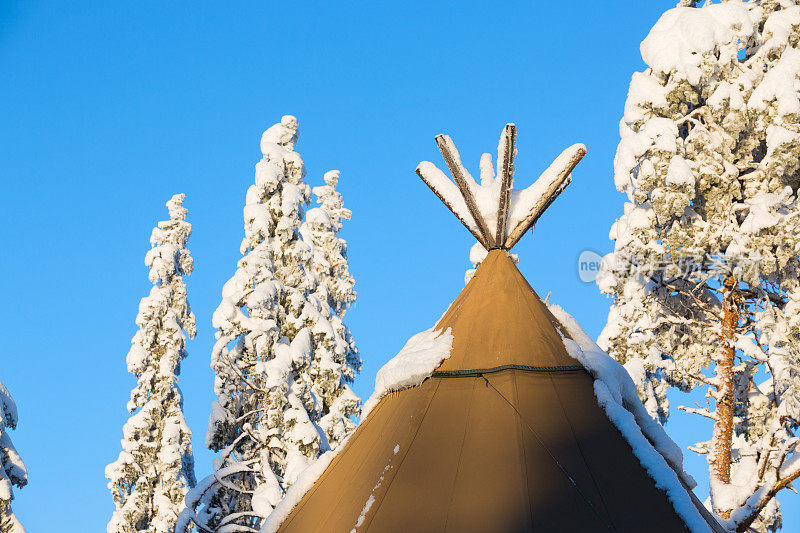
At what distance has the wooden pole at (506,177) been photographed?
6.72 meters

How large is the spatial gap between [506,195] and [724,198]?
8677 millimetres

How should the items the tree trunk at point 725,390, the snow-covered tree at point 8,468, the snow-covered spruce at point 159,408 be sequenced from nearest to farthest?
the tree trunk at point 725,390, the snow-covered tree at point 8,468, the snow-covered spruce at point 159,408

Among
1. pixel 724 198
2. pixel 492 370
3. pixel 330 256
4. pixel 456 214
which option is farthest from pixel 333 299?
pixel 492 370

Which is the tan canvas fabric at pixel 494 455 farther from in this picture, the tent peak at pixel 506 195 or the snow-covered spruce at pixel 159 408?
the snow-covered spruce at pixel 159 408

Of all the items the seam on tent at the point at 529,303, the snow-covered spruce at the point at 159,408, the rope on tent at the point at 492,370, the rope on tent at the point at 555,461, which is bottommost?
the rope on tent at the point at 555,461

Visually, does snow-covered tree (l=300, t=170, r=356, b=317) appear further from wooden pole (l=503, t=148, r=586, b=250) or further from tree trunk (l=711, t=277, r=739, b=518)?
wooden pole (l=503, t=148, r=586, b=250)

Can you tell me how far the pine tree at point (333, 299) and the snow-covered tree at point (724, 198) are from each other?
28.8 ft

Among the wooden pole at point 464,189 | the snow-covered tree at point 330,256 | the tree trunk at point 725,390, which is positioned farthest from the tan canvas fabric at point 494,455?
the snow-covered tree at point 330,256

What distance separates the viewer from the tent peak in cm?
677

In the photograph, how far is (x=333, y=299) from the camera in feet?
87.8

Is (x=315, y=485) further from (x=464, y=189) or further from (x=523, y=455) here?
(x=464, y=189)

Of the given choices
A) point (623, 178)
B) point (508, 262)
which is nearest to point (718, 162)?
point (623, 178)

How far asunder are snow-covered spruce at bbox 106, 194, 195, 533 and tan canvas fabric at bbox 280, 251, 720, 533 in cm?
2126

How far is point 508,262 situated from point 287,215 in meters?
13.5
